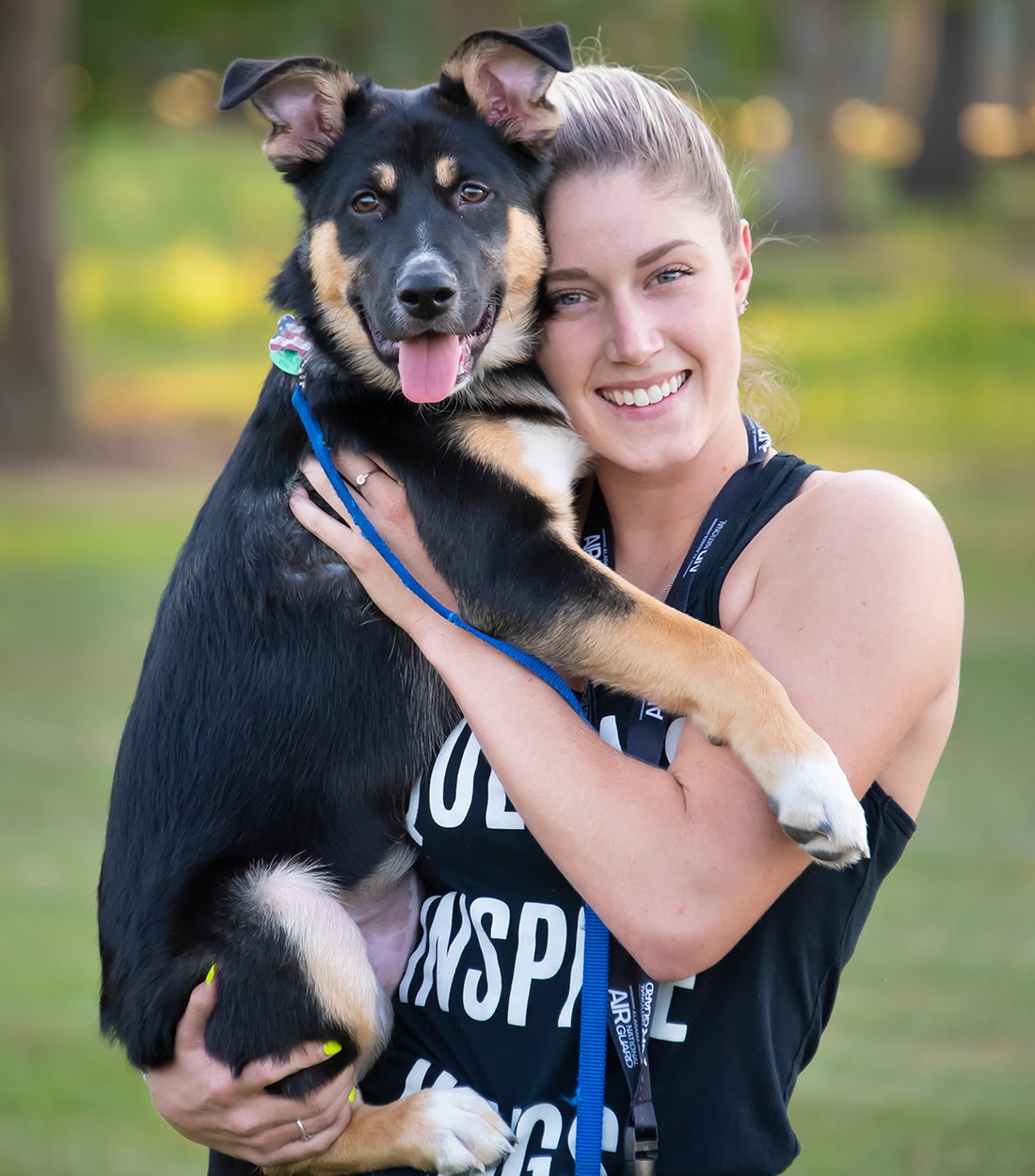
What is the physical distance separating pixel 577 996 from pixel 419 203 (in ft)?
5.13

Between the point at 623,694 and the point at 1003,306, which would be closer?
the point at 623,694

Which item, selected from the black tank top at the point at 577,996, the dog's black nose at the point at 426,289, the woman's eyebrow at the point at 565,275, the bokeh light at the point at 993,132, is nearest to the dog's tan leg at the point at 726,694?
the black tank top at the point at 577,996

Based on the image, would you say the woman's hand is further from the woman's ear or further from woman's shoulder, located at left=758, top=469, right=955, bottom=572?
the woman's ear

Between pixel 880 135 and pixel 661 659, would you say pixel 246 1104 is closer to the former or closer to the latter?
pixel 661 659

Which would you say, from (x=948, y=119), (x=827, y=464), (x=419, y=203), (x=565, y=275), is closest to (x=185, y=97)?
(x=948, y=119)

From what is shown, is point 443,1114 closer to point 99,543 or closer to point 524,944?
point 524,944

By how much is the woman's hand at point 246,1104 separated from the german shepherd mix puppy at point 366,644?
26 millimetres

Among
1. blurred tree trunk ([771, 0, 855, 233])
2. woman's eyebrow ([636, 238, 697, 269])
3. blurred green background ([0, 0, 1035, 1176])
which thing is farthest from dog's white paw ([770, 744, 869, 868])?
blurred tree trunk ([771, 0, 855, 233])

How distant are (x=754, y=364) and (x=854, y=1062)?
2604mm

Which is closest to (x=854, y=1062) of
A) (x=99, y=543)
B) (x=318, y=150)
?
(x=318, y=150)

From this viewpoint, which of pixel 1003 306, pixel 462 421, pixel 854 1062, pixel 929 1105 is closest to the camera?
pixel 462 421

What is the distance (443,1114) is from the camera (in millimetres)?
2152

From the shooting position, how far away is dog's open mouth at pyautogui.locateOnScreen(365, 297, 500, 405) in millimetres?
2652

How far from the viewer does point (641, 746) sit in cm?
228
